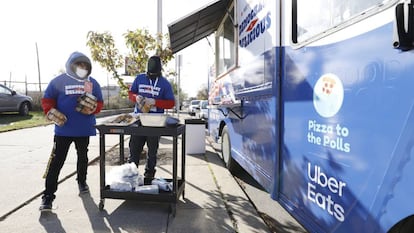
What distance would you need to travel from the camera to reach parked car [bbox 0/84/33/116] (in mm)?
15898

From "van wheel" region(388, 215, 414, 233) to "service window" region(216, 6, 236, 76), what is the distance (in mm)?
3733

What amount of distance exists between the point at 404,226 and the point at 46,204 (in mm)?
3593

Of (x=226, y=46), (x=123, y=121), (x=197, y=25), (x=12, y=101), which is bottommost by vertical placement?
(x=123, y=121)

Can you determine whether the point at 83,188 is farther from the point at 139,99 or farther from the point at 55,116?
the point at 139,99

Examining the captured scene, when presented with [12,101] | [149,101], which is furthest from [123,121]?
[12,101]

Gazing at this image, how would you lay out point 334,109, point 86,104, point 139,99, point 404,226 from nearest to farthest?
point 404,226 < point 334,109 < point 86,104 < point 139,99

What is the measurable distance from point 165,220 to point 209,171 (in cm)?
252

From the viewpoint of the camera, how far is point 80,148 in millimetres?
4387

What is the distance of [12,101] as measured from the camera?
53.6 ft

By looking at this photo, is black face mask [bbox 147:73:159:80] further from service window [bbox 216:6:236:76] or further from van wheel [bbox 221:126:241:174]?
van wheel [bbox 221:126:241:174]

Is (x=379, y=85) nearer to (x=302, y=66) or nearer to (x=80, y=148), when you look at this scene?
(x=302, y=66)

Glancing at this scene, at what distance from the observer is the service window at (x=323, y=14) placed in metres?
2.01

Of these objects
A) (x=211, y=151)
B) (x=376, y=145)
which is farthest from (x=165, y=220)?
(x=211, y=151)

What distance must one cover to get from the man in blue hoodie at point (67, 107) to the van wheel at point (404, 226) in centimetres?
336
